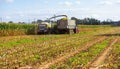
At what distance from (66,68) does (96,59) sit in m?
3.49

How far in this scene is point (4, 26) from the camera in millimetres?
46469

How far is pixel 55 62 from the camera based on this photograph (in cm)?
1531

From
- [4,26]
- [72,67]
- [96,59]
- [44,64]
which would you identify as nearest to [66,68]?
[72,67]

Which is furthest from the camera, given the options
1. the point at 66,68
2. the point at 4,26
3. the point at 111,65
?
the point at 4,26

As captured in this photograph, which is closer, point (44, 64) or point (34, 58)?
point (44, 64)

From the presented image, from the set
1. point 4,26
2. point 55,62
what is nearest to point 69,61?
point 55,62

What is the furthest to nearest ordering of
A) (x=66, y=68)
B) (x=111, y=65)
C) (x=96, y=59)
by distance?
(x=96, y=59) → (x=111, y=65) → (x=66, y=68)

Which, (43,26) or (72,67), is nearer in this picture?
(72,67)

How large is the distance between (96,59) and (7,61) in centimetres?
411

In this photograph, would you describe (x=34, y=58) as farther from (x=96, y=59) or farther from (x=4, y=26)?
(x=4, y=26)

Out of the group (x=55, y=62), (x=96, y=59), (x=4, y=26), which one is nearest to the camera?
(x=55, y=62)

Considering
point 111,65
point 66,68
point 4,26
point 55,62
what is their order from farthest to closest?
1. point 4,26
2. point 55,62
3. point 111,65
4. point 66,68

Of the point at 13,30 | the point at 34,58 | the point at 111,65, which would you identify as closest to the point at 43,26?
the point at 13,30

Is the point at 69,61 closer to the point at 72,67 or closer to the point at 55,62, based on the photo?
the point at 55,62
